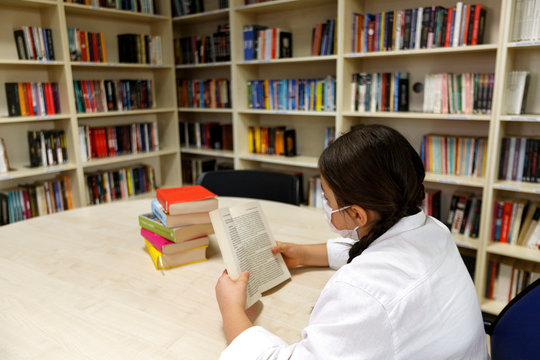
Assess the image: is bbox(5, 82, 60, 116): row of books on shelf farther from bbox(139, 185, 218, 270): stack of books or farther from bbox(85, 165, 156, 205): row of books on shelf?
bbox(139, 185, 218, 270): stack of books

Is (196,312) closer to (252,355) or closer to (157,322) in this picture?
(157,322)

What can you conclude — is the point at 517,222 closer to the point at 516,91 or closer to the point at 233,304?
the point at 516,91

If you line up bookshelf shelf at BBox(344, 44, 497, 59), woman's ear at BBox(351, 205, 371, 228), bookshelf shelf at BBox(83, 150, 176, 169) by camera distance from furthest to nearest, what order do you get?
bookshelf shelf at BBox(83, 150, 176, 169) < bookshelf shelf at BBox(344, 44, 497, 59) < woman's ear at BBox(351, 205, 371, 228)

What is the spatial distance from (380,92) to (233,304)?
84.6 inches

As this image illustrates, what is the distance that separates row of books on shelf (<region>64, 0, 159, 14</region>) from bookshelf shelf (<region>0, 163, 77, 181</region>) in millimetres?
1233

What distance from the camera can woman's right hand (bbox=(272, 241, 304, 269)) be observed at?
50.2 inches

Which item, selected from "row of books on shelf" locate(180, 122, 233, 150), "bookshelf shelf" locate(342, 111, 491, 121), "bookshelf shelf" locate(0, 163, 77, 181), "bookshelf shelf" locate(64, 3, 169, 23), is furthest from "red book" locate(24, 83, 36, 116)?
"bookshelf shelf" locate(342, 111, 491, 121)

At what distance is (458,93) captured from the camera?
2461 millimetres

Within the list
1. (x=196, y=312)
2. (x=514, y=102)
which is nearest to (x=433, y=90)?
(x=514, y=102)

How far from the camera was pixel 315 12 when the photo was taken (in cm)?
314

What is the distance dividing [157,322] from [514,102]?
87.6 inches

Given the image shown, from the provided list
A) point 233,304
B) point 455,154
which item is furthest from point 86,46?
point 233,304

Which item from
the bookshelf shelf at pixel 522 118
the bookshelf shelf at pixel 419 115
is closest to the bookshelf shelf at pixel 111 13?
the bookshelf shelf at pixel 419 115

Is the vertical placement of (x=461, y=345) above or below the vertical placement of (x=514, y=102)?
below
